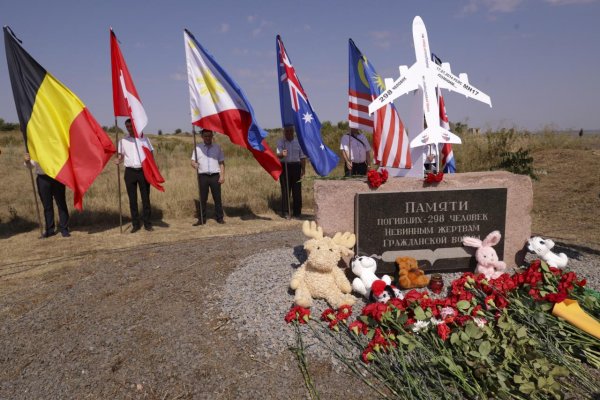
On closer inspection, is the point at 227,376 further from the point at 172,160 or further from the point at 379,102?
the point at 172,160

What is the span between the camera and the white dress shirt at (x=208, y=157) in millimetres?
7340

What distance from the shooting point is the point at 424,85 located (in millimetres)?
4934

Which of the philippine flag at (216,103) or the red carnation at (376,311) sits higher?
→ the philippine flag at (216,103)

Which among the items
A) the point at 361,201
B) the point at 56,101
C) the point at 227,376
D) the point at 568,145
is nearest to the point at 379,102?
the point at 361,201

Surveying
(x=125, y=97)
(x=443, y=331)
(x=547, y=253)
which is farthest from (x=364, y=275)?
(x=125, y=97)

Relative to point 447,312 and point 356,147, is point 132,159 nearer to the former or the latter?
point 356,147

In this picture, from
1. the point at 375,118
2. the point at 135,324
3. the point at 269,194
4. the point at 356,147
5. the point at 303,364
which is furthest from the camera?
the point at 269,194

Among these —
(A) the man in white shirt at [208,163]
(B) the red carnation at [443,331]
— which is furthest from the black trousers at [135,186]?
(B) the red carnation at [443,331]

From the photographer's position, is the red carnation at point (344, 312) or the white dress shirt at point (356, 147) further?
the white dress shirt at point (356, 147)

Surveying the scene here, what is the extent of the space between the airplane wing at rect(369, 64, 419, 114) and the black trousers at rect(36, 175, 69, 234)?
562cm

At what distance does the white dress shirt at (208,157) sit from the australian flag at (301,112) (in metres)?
1.58

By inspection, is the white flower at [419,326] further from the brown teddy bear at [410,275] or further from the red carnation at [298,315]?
the red carnation at [298,315]

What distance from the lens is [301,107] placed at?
6.61 meters

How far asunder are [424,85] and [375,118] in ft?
4.29
